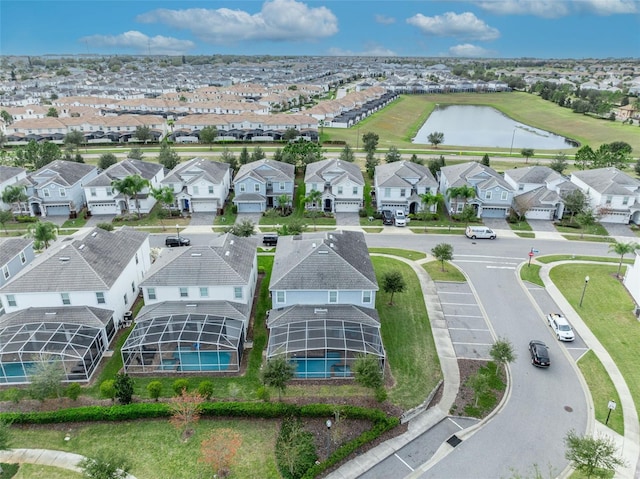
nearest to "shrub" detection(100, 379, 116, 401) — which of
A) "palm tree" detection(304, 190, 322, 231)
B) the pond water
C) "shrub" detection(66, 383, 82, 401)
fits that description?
"shrub" detection(66, 383, 82, 401)

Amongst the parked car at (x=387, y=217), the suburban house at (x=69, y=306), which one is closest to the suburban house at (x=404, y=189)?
the parked car at (x=387, y=217)

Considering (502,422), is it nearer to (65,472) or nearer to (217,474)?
(217,474)

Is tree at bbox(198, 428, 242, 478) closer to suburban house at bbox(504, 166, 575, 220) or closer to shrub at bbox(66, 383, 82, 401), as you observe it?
shrub at bbox(66, 383, 82, 401)

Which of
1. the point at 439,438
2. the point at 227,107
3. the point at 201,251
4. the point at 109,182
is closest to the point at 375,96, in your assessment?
the point at 227,107

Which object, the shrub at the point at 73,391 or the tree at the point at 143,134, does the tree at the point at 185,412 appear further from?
the tree at the point at 143,134

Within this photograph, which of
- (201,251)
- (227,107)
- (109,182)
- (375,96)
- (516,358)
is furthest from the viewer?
(375,96)

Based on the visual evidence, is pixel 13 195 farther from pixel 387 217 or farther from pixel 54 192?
pixel 387 217
